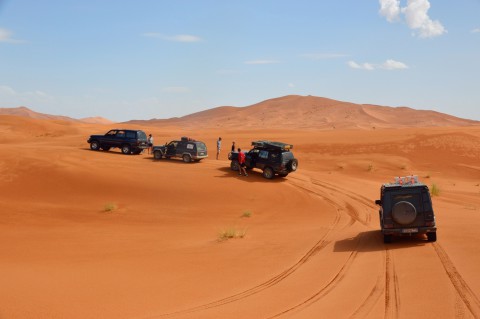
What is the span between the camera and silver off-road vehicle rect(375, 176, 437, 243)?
13.4 m

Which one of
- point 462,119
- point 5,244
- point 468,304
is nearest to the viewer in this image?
point 468,304

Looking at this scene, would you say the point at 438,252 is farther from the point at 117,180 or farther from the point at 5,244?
the point at 117,180

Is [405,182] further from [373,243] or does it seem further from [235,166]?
[235,166]

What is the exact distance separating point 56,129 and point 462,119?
109 metres

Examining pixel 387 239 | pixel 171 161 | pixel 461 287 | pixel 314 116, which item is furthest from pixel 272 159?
pixel 314 116

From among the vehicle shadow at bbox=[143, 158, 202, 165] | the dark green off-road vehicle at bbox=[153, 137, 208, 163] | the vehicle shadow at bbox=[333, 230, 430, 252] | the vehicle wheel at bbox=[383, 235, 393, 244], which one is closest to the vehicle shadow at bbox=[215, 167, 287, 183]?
the dark green off-road vehicle at bbox=[153, 137, 208, 163]

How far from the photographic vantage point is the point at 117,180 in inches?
1016

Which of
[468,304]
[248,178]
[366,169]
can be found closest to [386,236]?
[468,304]

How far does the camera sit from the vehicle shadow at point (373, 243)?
13406 millimetres

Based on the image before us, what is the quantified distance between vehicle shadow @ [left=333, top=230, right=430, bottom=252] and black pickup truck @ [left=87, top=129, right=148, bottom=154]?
71.7 ft

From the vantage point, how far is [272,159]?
26844mm

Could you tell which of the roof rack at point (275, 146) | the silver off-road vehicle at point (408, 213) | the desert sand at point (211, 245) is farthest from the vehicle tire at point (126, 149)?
the silver off-road vehicle at point (408, 213)

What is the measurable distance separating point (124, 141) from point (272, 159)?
12583 mm

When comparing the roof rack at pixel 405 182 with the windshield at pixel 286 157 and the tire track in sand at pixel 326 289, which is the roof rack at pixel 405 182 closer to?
the tire track in sand at pixel 326 289
